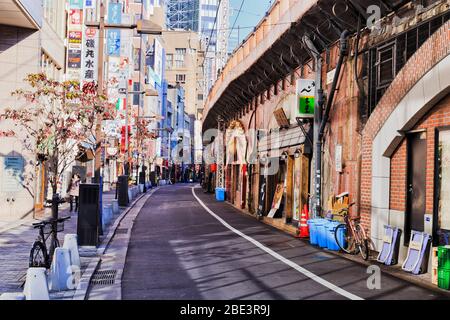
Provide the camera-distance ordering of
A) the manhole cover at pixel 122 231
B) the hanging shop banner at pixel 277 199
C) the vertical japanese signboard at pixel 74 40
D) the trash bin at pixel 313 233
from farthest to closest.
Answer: the vertical japanese signboard at pixel 74 40
the hanging shop banner at pixel 277 199
the manhole cover at pixel 122 231
the trash bin at pixel 313 233

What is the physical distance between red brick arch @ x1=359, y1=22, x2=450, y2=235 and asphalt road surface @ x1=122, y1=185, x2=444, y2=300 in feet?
6.55

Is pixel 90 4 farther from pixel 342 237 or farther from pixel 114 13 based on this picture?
pixel 342 237

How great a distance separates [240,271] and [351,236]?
4.59 m

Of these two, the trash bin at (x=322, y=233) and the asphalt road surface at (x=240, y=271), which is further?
the trash bin at (x=322, y=233)

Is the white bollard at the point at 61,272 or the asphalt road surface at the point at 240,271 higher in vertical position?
the white bollard at the point at 61,272

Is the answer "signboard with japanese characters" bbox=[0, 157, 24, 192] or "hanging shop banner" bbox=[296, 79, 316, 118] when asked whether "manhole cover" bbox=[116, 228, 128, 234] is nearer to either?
"signboard with japanese characters" bbox=[0, 157, 24, 192]

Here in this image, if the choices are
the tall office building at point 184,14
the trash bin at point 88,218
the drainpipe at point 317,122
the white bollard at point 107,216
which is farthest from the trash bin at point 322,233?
the tall office building at point 184,14

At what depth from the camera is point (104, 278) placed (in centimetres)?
1120

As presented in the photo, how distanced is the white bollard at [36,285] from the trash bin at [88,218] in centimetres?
745

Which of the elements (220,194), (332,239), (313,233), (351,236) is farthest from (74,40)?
(351,236)

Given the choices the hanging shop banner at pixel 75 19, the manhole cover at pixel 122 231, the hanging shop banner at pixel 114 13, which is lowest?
the manhole cover at pixel 122 231

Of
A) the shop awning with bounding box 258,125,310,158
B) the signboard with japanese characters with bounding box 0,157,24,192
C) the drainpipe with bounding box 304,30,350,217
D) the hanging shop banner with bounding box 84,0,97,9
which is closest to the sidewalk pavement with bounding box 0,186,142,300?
the signboard with japanese characters with bounding box 0,157,24,192

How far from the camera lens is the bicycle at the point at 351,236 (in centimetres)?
1437

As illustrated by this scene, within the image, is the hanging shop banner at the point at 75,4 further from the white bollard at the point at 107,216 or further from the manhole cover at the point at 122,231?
the manhole cover at the point at 122,231
